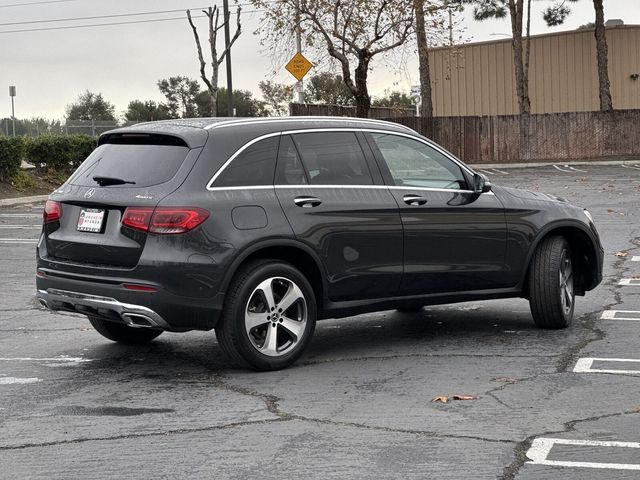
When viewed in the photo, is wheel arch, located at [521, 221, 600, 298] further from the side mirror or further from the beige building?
the beige building

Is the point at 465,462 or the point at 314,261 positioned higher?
the point at 314,261

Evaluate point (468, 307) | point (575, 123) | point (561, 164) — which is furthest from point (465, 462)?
point (575, 123)

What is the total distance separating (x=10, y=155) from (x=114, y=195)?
20.8m

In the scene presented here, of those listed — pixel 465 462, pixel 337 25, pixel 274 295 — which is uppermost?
pixel 337 25

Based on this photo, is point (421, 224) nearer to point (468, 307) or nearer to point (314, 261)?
point (314, 261)

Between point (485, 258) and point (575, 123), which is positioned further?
point (575, 123)

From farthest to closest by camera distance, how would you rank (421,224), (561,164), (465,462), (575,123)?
(575,123), (561,164), (421,224), (465,462)

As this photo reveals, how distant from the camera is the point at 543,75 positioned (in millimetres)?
53562

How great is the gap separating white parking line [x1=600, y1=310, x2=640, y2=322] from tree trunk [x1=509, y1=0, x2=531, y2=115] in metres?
37.0

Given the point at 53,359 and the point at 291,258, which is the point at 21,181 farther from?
the point at 291,258

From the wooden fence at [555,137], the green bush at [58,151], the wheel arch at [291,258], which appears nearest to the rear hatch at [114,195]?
the wheel arch at [291,258]

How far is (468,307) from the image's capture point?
36.0 feet

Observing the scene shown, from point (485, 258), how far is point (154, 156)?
8.73 feet

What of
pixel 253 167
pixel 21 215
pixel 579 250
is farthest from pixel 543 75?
pixel 253 167
